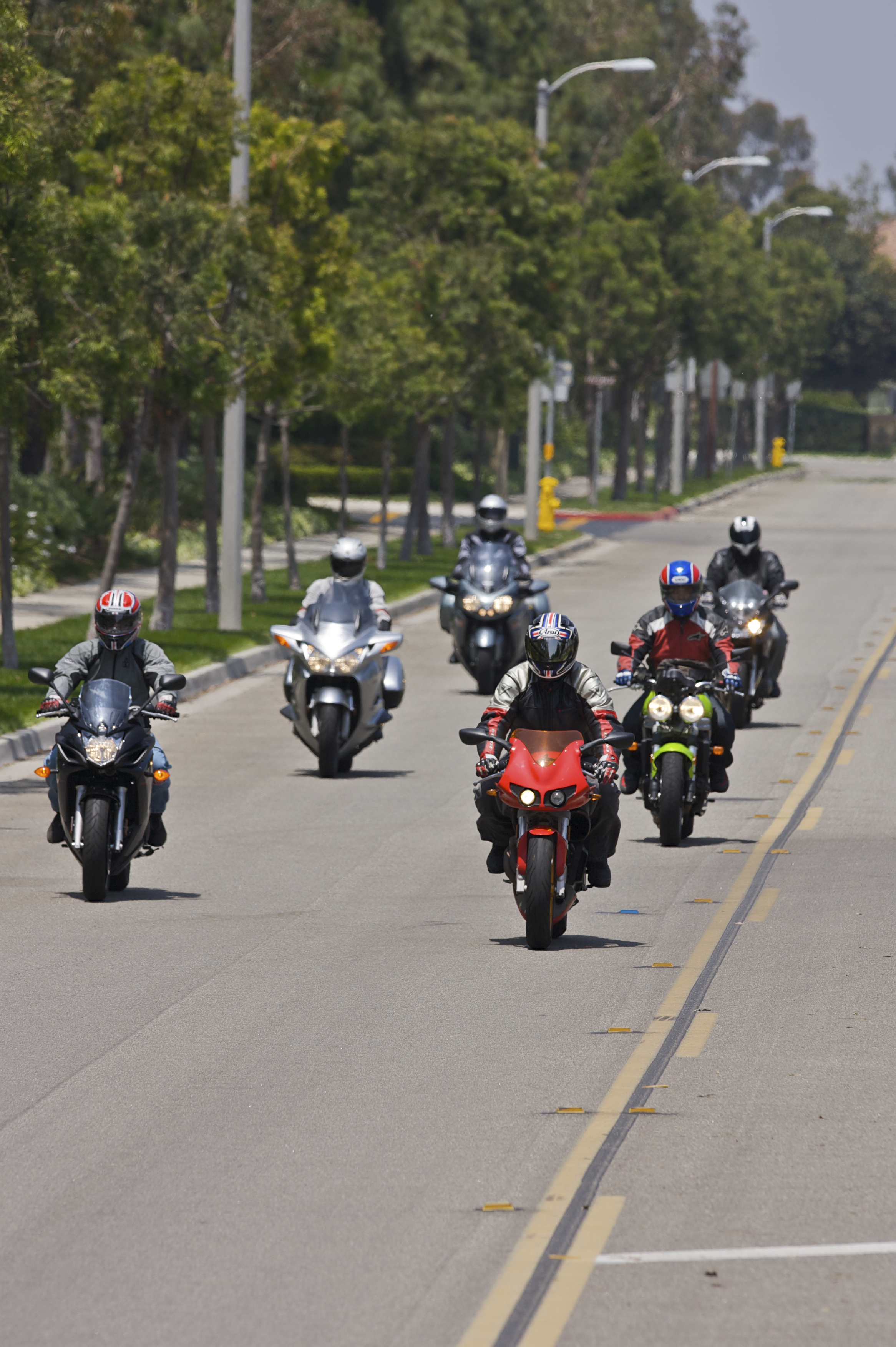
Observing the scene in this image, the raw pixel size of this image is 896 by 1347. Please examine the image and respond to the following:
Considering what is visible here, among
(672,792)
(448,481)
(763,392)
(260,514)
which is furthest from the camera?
(763,392)

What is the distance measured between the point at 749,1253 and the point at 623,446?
57.2 meters

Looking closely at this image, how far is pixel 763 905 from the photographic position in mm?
12180

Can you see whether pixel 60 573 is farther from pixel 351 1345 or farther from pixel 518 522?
pixel 351 1345

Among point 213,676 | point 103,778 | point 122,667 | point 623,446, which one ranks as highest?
point 623,446

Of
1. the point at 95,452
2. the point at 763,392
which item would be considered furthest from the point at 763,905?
the point at 763,392

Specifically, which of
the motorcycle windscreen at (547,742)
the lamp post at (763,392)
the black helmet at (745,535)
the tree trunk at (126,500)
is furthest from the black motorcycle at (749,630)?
the lamp post at (763,392)

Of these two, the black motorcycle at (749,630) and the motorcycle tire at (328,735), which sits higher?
the black motorcycle at (749,630)

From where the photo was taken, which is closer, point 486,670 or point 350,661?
point 350,661

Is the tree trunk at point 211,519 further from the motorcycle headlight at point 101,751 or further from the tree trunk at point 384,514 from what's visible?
the motorcycle headlight at point 101,751

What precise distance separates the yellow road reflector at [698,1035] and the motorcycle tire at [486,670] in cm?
1326

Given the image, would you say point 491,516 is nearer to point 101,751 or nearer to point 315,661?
point 315,661

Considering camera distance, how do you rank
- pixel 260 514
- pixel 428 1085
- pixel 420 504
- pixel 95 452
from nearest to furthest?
pixel 428 1085 < pixel 260 514 < pixel 420 504 < pixel 95 452

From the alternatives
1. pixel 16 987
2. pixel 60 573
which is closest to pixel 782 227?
pixel 60 573

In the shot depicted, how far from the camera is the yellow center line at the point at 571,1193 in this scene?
5.73 m
